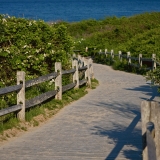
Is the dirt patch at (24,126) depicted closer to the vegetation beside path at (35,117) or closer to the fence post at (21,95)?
the vegetation beside path at (35,117)

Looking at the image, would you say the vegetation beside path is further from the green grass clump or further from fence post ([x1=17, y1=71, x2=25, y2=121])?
fence post ([x1=17, y1=71, x2=25, y2=121])

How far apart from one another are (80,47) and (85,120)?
31.4m

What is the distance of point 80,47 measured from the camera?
1770 inches

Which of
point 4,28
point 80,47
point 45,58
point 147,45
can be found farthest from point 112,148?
point 80,47

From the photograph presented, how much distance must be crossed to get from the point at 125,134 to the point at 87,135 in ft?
2.52

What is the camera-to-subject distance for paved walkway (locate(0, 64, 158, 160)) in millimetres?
9938

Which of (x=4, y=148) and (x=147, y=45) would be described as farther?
(x=147, y=45)

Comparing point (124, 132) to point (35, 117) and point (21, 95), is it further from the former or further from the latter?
point (35, 117)

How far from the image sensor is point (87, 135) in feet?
38.5

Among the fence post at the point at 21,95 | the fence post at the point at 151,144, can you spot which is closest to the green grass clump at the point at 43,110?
the fence post at the point at 21,95

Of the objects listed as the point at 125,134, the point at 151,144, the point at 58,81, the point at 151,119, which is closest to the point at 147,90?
the point at 58,81

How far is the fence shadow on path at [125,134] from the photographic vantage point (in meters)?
9.90

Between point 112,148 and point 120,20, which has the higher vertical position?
point 120,20

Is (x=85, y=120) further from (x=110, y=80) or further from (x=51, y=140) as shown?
(x=110, y=80)
